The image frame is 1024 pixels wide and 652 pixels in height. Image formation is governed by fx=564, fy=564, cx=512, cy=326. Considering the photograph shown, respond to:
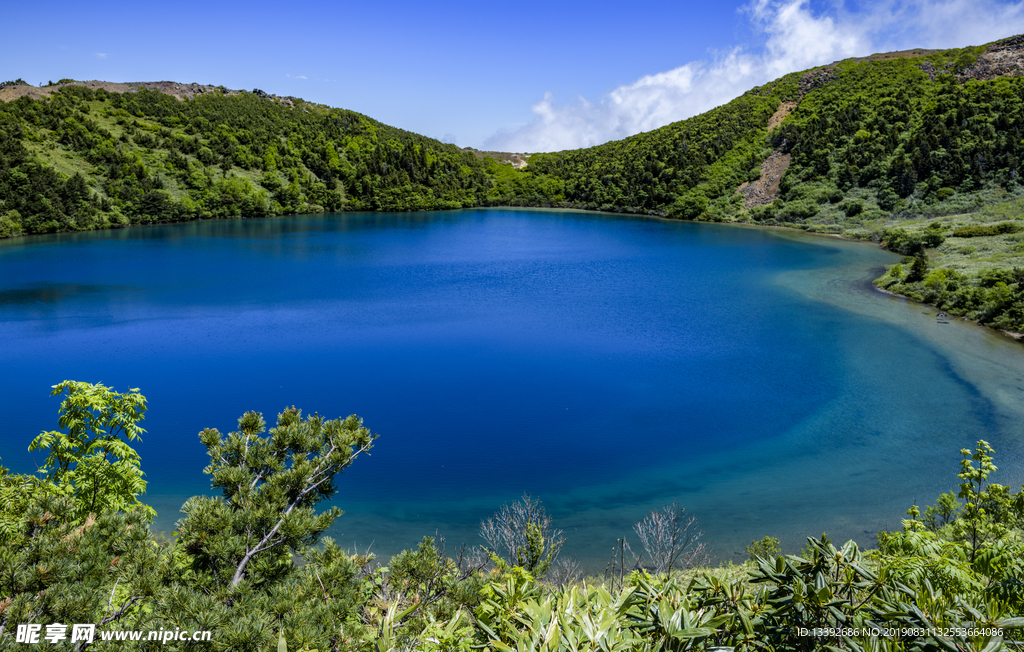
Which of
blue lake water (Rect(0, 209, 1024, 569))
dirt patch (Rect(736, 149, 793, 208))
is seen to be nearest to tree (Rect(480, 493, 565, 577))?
Result: blue lake water (Rect(0, 209, 1024, 569))

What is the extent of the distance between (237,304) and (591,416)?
23824 millimetres

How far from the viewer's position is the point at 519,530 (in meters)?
12.5

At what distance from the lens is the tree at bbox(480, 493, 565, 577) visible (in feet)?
36.7

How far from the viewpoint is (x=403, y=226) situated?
7625cm

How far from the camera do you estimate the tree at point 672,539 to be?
37.6 ft

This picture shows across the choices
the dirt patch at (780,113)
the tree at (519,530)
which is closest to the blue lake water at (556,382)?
the tree at (519,530)

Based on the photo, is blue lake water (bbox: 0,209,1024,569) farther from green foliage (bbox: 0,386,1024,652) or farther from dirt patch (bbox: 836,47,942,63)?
dirt patch (bbox: 836,47,942,63)

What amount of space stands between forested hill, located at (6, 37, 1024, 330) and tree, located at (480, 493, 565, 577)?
2838 cm

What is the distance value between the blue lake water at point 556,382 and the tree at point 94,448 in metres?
4.78

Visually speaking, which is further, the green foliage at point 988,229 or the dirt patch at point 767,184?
the dirt patch at point 767,184

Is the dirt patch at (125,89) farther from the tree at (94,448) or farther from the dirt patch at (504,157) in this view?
the tree at (94,448)

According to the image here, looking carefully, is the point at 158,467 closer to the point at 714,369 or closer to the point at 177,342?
the point at 177,342

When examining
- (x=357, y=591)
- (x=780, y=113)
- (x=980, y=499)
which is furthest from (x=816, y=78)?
(x=357, y=591)

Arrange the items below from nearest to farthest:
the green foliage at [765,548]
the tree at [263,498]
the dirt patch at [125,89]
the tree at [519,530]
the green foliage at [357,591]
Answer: the green foliage at [357,591] → the tree at [263,498] → the green foliage at [765,548] → the tree at [519,530] → the dirt patch at [125,89]
